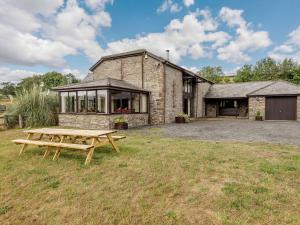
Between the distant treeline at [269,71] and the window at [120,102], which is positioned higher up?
the distant treeline at [269,71]

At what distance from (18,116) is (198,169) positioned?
1207 cm

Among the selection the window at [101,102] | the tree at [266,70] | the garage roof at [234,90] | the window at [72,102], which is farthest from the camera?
the tree at [266,70]

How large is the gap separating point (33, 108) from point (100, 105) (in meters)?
4.40

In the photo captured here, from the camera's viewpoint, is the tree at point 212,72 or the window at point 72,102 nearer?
the window at point 72,102

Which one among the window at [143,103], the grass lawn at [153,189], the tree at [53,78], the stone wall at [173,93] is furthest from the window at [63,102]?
the tree at [53,78]

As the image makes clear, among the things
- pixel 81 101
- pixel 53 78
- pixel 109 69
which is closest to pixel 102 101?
pixel 81 101

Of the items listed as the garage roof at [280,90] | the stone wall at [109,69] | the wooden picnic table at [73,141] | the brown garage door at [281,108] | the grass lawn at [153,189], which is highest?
the stone wall at [109,69]

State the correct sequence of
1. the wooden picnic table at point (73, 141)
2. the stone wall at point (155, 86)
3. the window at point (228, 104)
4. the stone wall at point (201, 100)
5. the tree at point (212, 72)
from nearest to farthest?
the wooden picnic table at point (73, 141) → the stone wall at point (155, 86) → the stone wall at point (201, 100) → the window at point (228, 104) → the tree at point (212, 72)

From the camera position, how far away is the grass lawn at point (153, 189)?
242 cm

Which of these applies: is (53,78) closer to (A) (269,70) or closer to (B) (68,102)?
(B) (68,102)

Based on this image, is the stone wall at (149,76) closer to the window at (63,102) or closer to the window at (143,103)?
the window at (143,103)

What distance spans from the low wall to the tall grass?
93 centimetres

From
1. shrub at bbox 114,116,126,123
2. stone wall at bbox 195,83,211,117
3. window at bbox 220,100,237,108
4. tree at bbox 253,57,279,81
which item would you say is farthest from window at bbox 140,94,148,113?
Answer: tree at bbox 253,57,279,81

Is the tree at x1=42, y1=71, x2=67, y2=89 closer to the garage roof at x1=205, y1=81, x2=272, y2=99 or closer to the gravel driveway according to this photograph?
the garage roof at x1=205, y1=81, x2=272, y2=99
